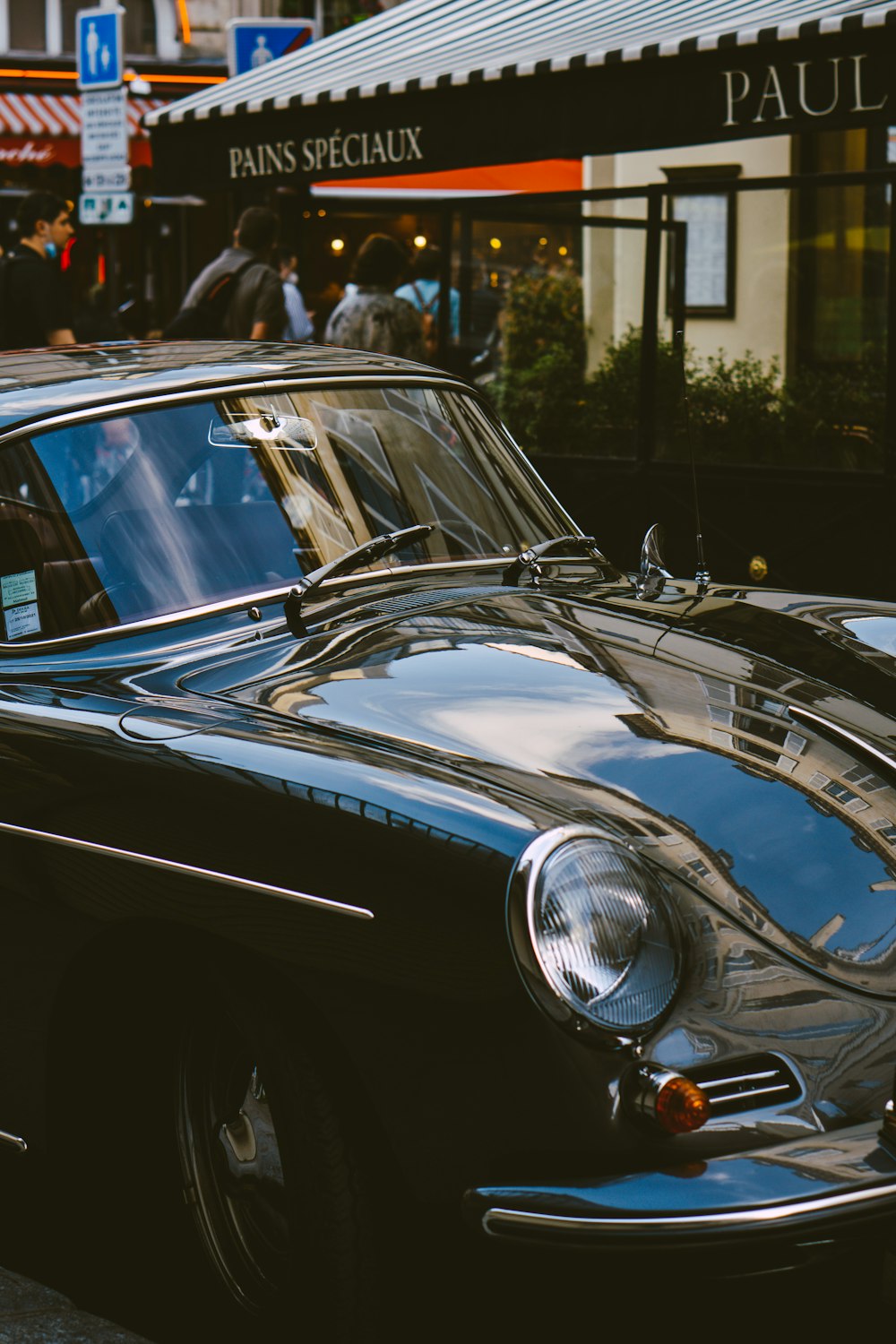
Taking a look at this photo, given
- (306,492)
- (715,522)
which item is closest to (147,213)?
(715,522)

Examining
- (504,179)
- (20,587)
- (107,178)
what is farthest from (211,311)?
(504,179)

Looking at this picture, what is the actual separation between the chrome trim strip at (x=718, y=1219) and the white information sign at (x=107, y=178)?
36.6 ft

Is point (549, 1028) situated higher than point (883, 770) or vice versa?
point (883, 770)

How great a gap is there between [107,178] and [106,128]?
336mm

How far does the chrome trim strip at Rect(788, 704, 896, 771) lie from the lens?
316 cm

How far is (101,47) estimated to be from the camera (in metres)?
12.7

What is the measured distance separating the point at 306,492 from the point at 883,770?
140 centimetres

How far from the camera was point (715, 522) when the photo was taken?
8.74 metres

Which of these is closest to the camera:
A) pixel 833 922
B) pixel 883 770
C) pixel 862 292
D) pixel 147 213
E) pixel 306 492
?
pixel 833 922

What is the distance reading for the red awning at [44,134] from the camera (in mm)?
24641

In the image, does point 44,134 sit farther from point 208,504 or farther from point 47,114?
point 208,504

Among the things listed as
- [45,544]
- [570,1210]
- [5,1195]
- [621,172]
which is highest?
[621,172]

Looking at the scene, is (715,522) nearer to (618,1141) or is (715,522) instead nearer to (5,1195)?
(5,1195)

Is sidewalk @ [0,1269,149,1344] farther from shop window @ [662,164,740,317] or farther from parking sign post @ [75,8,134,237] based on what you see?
parking sign post @ [75,8,134,237]
